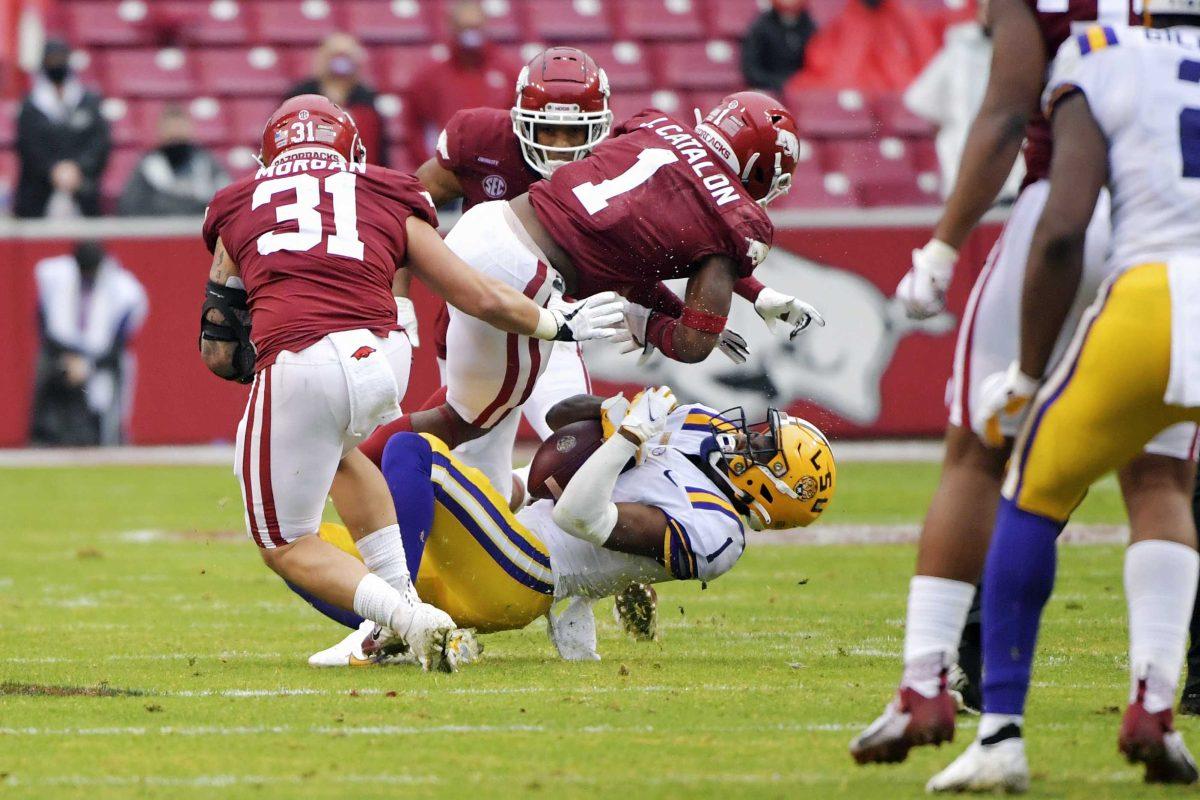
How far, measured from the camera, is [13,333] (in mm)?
11773

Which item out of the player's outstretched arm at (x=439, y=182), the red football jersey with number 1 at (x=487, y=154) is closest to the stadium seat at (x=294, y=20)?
the player's outstretched arm at (x=439, y=182)

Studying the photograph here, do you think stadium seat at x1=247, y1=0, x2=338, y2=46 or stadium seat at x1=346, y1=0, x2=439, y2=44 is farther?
stadium seat at x1=247, y1=0, x2=338, y2=46

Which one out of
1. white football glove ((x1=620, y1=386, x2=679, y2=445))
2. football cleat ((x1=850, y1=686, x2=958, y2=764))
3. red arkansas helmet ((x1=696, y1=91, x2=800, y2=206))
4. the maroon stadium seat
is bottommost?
football cleat ((x1=850, y1=686, x2=958, y2=764))

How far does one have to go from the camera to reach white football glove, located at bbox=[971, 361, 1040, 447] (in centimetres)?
321

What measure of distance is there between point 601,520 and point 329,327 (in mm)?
828

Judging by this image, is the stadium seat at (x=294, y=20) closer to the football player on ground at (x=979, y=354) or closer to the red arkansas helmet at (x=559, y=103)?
the red arkansas helmet at (x=559, y=103)

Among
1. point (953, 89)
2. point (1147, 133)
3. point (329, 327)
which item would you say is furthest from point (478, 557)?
point (953, 89)

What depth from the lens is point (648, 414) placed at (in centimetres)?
486

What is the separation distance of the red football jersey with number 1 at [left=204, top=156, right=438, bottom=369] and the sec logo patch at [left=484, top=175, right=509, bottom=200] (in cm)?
128

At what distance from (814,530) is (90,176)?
577 cm

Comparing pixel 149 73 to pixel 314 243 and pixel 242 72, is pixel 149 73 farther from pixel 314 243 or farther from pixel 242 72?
pixel 314 243

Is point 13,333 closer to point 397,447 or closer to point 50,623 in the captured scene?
point 50,623

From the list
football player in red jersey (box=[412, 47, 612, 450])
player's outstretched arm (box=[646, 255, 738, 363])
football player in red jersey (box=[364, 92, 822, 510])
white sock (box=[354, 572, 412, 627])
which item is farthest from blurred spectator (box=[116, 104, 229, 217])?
white sock (box=[354, 572, 412, 627])

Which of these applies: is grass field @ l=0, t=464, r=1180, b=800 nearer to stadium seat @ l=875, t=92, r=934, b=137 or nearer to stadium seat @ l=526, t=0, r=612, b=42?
stadium seat @ l=875, t=92, r=934, b=137
